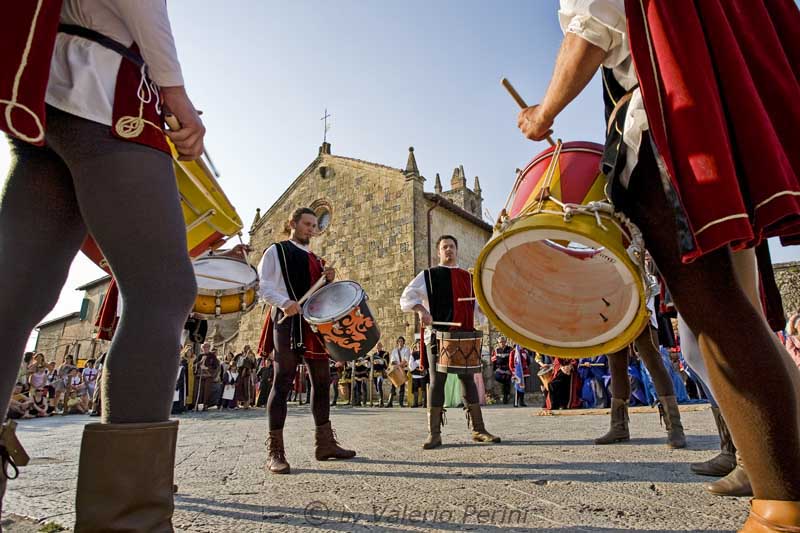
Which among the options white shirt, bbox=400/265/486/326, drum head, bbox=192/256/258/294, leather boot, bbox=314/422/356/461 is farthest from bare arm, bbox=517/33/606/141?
white shirt, bbox=400/265/486/326

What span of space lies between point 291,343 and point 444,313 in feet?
6.20

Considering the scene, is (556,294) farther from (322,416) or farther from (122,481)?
(322,416)

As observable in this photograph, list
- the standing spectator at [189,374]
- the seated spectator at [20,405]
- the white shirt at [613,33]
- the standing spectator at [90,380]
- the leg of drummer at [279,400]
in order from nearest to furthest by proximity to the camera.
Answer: the white shirt at [613,33] → the leg of drummer at [279,400] → the seated spectator at [20,405] → the standing spectator at [189,374] → the standing spectator at [90,380]

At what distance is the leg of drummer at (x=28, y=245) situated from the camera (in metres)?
1.42

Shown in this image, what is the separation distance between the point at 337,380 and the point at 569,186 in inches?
738

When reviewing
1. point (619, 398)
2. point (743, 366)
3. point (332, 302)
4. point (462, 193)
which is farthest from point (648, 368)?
point (462, 193)

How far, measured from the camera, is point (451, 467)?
346 cm

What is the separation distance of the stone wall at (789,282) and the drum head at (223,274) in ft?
72.0

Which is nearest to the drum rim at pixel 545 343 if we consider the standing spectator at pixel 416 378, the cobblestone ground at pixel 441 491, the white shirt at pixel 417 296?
the cobblestone ground at pixel 441 491

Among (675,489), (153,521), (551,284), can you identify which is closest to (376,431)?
(675,489)

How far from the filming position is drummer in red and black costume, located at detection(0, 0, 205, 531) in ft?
4.01

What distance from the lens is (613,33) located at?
61.9 inches

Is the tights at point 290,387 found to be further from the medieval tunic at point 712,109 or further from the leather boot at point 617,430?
the medieval tunic at point 712,109

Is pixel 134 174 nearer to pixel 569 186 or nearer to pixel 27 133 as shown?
pixel 27 133
